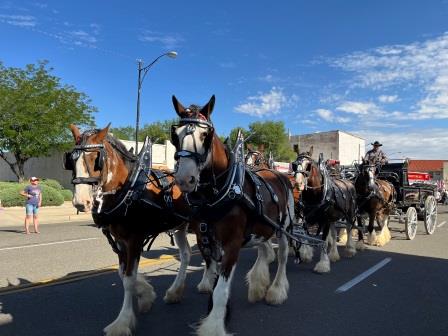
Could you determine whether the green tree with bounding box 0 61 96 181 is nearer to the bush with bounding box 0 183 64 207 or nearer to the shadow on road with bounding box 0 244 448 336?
the bush with bounding box 0 183 64 207

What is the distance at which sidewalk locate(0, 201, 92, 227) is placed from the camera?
681 inches

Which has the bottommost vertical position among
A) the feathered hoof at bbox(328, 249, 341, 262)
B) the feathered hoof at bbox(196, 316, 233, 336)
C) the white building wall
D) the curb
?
the curb

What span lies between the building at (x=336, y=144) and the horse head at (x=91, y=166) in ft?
199

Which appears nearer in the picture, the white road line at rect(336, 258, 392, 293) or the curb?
the curb

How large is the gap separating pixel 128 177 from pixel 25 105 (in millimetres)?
26874

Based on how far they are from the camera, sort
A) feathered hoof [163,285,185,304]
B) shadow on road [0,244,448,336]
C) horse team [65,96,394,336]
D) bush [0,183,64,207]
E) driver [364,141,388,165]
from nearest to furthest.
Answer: horse team [65,96,394,336], shadow on road [0,244,448,336], feathered hoof [163,285,185,304], driver [364,141,388,165], bush [0,183,64,207]

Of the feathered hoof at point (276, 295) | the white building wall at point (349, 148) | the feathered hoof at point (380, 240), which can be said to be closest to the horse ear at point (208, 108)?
the feathered hoof at point (276, 295)

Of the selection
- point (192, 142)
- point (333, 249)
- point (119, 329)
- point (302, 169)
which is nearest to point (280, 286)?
point (119, 329)

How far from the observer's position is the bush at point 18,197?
2181 cm

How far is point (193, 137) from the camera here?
4.00 metres

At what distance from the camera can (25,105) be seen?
28.5 metres

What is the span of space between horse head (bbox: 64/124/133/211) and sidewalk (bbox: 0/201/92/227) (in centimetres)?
1376

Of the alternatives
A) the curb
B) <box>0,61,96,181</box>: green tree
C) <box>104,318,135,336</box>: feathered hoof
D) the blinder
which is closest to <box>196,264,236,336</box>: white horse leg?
<box>104,318,135,336</box>: feathered hoof

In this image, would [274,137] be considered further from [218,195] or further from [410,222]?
[218,195]
